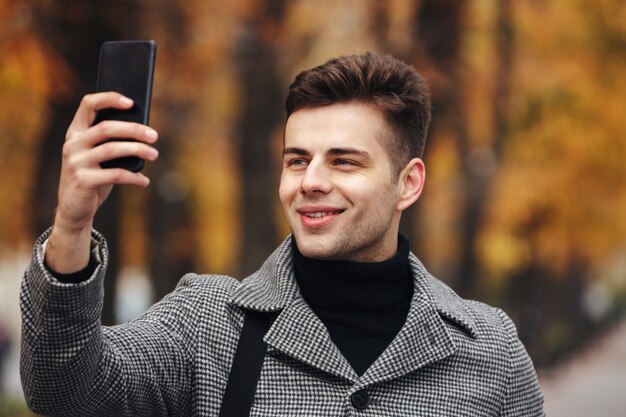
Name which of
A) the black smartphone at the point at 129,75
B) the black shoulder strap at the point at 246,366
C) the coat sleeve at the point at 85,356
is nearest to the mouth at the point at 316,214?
the black shoulder strap at the point at 246,366

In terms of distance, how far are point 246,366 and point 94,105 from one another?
105cm

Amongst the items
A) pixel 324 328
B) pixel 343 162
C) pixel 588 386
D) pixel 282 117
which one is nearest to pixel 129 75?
pixel 343 162

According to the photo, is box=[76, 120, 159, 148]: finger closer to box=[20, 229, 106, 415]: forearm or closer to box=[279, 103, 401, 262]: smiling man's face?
box=[20, 229, 106, 415]: forearm

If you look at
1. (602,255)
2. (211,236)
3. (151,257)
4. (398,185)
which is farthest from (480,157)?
(398,185)

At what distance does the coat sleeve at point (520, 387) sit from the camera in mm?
3584

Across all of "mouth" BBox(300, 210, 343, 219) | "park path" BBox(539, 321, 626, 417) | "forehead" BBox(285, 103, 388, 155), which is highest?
"forehead" BBox(285, 103, 388, 155)

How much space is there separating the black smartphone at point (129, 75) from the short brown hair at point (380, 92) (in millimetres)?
932

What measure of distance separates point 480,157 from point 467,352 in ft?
53.3

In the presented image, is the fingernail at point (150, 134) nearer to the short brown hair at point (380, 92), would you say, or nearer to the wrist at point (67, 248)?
the wrist at point (67, 248)

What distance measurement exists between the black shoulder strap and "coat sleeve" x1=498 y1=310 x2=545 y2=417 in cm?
83

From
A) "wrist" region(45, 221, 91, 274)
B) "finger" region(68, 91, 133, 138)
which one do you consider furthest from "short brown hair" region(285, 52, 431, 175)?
"wrist" region(45, 221, 91, 274)

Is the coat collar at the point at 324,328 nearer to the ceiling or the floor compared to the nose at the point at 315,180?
nearer to the floor

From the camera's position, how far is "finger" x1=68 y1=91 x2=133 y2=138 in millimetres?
2580

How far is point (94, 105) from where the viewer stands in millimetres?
2580
